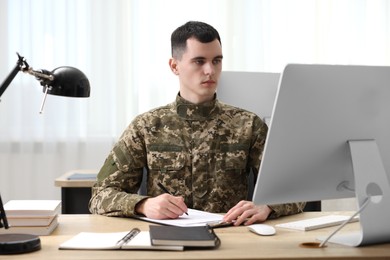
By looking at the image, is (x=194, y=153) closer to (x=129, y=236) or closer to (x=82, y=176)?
(x=129, y=236)

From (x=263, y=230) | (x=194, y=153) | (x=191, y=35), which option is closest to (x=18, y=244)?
(x=263, y=230)

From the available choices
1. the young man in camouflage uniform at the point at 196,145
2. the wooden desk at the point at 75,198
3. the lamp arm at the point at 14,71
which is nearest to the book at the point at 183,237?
the lamp arm at the point at 14,71

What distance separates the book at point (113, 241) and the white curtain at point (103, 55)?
247 centimetres

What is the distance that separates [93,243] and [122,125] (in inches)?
103

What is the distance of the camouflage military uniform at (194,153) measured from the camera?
2.14m

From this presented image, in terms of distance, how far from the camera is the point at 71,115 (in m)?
3.96

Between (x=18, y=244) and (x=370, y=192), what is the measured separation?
820 millimetres

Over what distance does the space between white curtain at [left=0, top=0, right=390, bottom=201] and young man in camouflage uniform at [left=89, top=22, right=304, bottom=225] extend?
183cm

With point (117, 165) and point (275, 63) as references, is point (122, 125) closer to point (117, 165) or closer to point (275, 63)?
point (275, 63)

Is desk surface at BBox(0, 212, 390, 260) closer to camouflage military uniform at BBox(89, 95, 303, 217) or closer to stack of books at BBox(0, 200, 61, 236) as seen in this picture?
stack of books at BBox(0, 200, 61, 236)

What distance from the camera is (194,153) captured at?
2.14 meters

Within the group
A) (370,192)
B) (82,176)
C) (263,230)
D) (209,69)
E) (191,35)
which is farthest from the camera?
(82,176)

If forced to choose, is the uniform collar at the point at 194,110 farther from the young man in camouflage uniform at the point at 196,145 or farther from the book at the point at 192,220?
the book at the point at 192,220

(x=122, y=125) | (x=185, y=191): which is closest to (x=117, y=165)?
(x=185, y=191)
